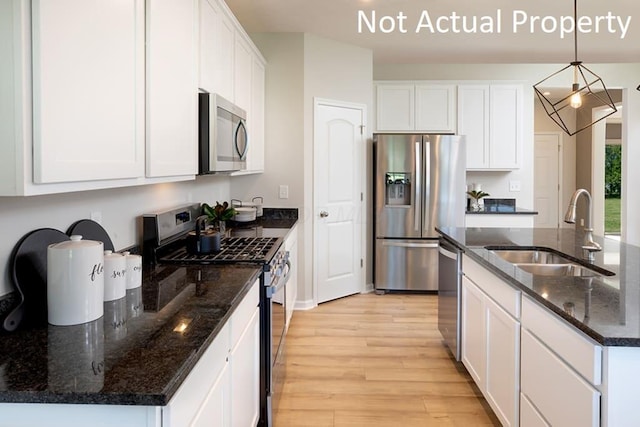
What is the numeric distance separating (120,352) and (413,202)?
4283 mm

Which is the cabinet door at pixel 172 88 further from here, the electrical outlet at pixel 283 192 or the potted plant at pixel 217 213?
the electrical outlet at pixel 283 192

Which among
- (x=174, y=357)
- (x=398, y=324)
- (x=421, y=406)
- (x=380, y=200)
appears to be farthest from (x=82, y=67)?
(x=380, y=200)

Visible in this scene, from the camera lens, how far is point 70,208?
6.05ft

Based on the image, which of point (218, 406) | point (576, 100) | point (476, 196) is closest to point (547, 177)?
point (476, 196)

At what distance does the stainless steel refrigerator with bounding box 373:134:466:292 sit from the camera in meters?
5.15

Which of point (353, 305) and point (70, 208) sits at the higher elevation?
point (70, 208)

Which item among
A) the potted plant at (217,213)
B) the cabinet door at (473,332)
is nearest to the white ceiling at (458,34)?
the potted plant at (217,213)

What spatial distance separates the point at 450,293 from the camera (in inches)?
131

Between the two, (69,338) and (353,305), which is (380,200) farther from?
(69,338)

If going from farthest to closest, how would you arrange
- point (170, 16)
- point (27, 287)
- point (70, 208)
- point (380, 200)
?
point (380, 200) → point (170, 16) → point (70, 208) → point (27, 287)

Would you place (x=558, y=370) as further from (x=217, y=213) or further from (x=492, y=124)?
(x=492, y=124)

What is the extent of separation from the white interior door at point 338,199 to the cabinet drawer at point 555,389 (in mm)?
2967

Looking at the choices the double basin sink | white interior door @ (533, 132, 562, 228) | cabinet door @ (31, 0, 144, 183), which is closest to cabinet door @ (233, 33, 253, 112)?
cabinet door @ (31, 0, 144, 183)

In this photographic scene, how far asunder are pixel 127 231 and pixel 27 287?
0.81 meters
